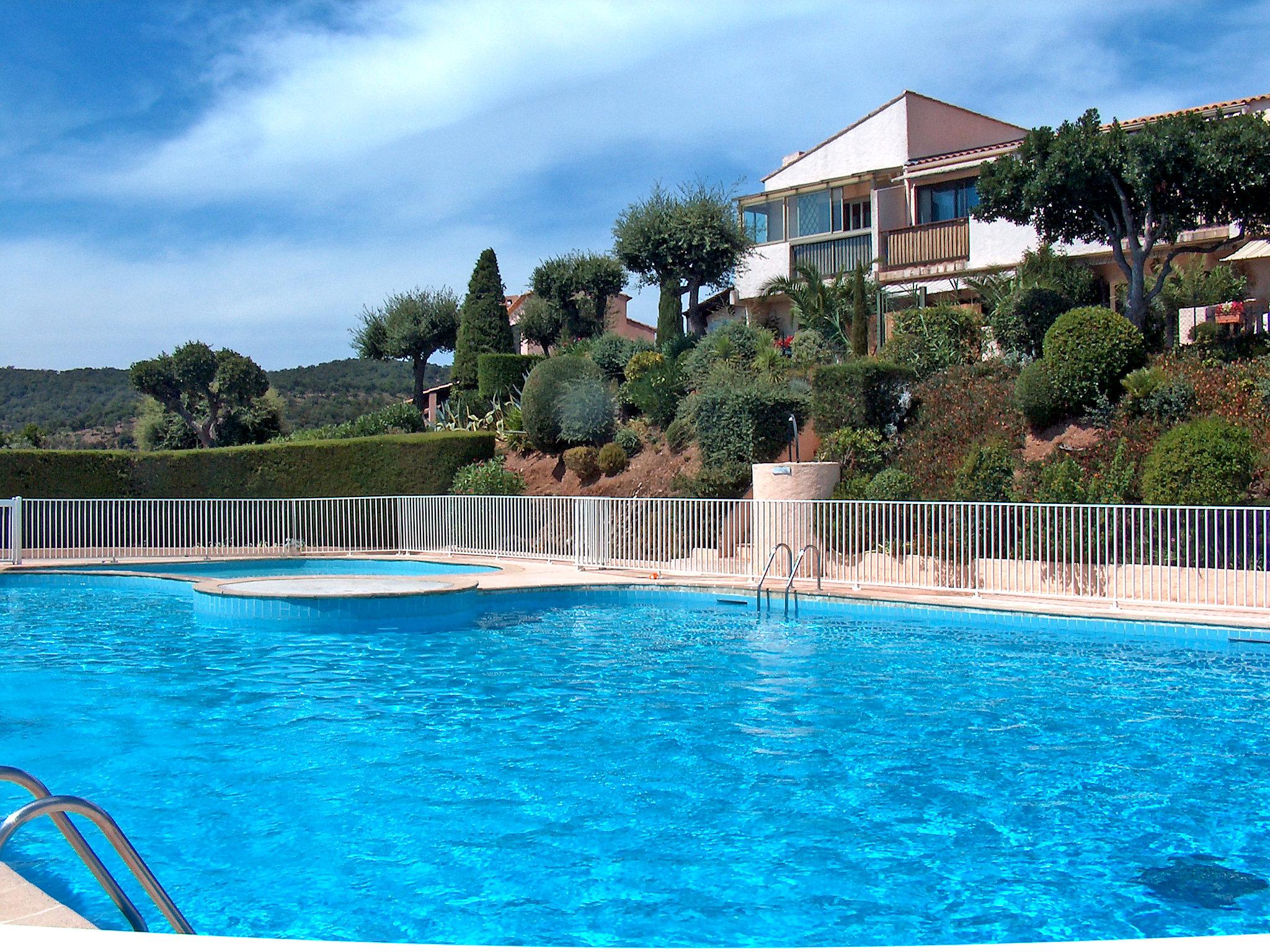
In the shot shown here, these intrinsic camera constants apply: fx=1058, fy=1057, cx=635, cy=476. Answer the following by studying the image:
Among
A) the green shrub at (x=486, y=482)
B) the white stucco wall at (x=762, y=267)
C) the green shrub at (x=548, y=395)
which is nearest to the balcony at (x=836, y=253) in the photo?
the white stucco wall at (x=762, y=267)

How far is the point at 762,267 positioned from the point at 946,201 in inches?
236

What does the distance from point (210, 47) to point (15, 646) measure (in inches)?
296

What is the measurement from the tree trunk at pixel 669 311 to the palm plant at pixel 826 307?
3724mm

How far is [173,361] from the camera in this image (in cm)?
3141

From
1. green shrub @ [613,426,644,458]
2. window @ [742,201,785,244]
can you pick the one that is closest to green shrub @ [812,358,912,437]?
green shrub @ [613,426,644,458]

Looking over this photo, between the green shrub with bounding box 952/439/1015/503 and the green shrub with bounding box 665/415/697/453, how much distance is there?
7.71 m

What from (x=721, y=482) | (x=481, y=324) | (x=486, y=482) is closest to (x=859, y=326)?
(x=721, y=482)

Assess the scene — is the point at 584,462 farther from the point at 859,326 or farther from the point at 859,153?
the point at 859,153

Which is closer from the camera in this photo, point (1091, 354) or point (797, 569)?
point (797, 569)

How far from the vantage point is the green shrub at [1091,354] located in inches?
669

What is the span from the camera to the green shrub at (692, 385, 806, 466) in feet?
65.5

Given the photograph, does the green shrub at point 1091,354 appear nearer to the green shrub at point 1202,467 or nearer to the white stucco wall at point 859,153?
the green shrub at point 1202,467

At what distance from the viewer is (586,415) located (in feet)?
80.1

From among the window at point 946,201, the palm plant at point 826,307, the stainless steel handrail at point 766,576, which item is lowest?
the stainless steel handrail at point 766,576
